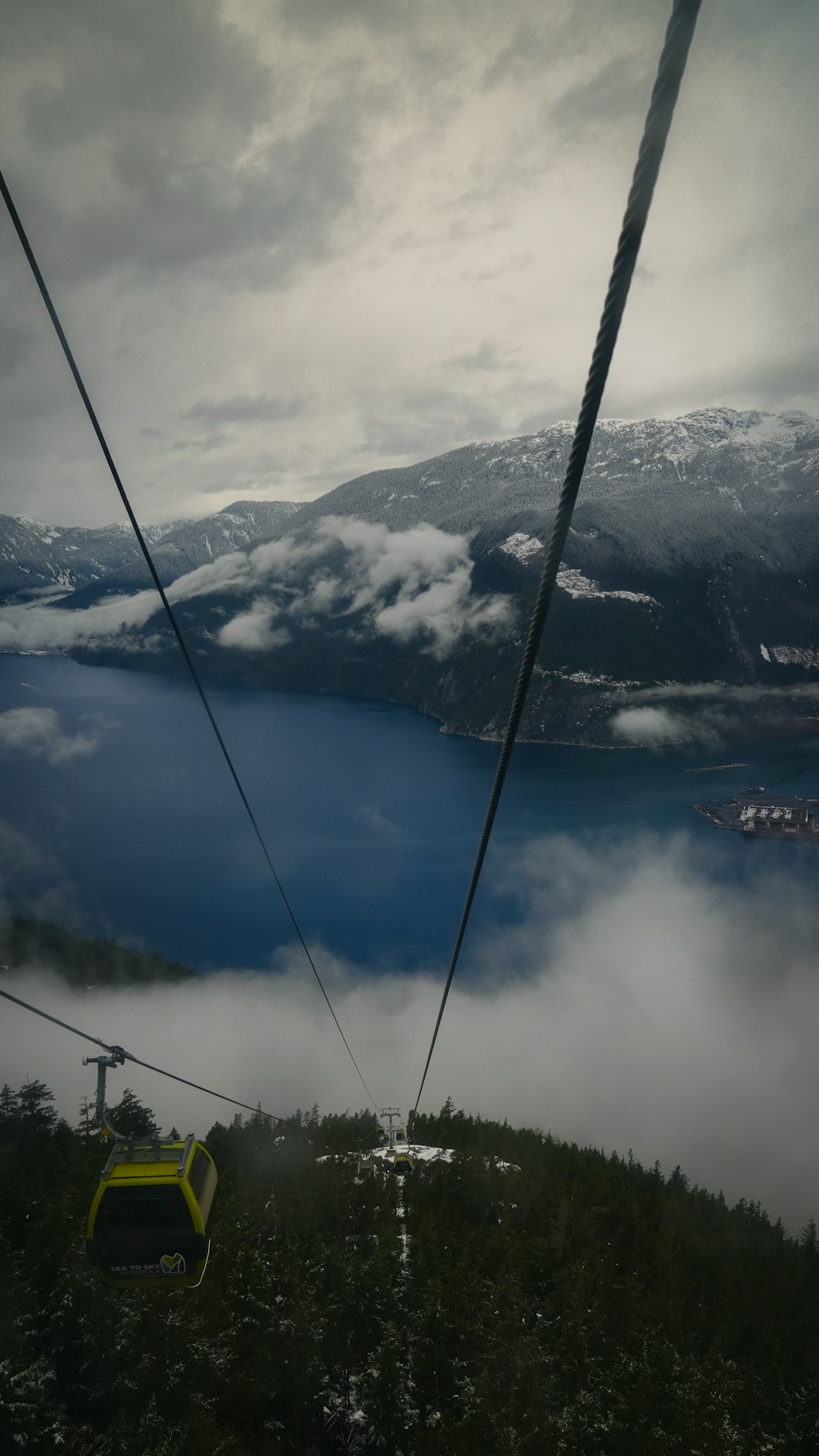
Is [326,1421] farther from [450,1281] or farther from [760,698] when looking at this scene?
[760,698]

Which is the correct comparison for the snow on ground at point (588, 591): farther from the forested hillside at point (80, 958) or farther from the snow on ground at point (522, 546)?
the forested hillside at point (80, 958)

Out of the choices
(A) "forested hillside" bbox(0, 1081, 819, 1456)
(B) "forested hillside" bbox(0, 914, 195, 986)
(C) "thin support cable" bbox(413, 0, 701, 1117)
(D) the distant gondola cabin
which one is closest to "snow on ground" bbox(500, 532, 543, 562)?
(B) "forested hillside" bbox(0, 914, 195, 986)

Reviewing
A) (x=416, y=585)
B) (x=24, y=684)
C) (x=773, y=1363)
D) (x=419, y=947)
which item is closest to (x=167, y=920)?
(x=419, y=947)

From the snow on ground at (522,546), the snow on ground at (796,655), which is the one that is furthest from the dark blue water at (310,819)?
the snow on ground at (522,546)

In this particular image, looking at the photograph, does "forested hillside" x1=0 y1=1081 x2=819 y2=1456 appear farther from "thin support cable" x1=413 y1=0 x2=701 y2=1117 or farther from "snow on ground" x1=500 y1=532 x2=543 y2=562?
"snow on ground" x1=500 y1=532 x2=543 y2=562

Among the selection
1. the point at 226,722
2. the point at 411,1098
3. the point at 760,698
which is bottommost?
the point at 411,1098

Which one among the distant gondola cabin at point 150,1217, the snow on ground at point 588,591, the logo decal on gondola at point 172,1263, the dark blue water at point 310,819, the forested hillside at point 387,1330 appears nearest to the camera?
the distant gondola cabin at point 150,1217

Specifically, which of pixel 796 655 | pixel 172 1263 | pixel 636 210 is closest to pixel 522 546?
pixel 796 655
